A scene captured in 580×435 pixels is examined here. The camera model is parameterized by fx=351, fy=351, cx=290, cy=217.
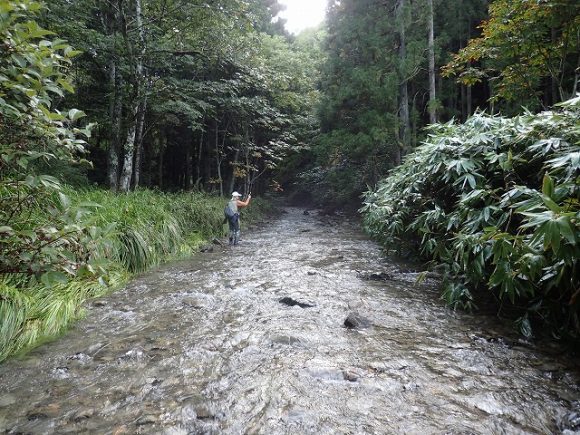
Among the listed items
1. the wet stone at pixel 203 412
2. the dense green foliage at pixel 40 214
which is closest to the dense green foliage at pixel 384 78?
the dense green foliage at pixel 40 214

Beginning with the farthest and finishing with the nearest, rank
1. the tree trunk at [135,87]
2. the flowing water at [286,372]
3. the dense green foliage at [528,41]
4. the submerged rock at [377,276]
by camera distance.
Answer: the tree trunk at [135,87], the dense green foliage at [528,41], the submerged rock at [377,276], the flowing water at [286,372]

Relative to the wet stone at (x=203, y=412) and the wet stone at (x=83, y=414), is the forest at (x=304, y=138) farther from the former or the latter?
the wet stone at (x=203, y=412)

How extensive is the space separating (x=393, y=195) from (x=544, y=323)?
4411 mm

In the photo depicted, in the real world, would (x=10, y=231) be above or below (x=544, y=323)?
above

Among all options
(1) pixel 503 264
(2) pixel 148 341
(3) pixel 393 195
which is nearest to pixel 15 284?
(2) pixel 148 341

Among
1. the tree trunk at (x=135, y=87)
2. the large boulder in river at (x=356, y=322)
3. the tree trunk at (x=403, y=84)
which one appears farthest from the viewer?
the tree trunk at (x=403, y=84)

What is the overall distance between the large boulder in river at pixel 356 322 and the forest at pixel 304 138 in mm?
1304

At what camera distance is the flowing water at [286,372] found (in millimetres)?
2598

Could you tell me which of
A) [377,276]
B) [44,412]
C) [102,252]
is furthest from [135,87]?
[44,412]

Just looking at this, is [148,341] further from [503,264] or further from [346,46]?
[346,46]

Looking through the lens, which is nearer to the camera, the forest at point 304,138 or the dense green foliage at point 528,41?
the forest at point 304,138

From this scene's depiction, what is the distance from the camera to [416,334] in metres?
4.19

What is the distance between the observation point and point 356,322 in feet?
14.5

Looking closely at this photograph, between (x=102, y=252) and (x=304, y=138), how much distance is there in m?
16.1
